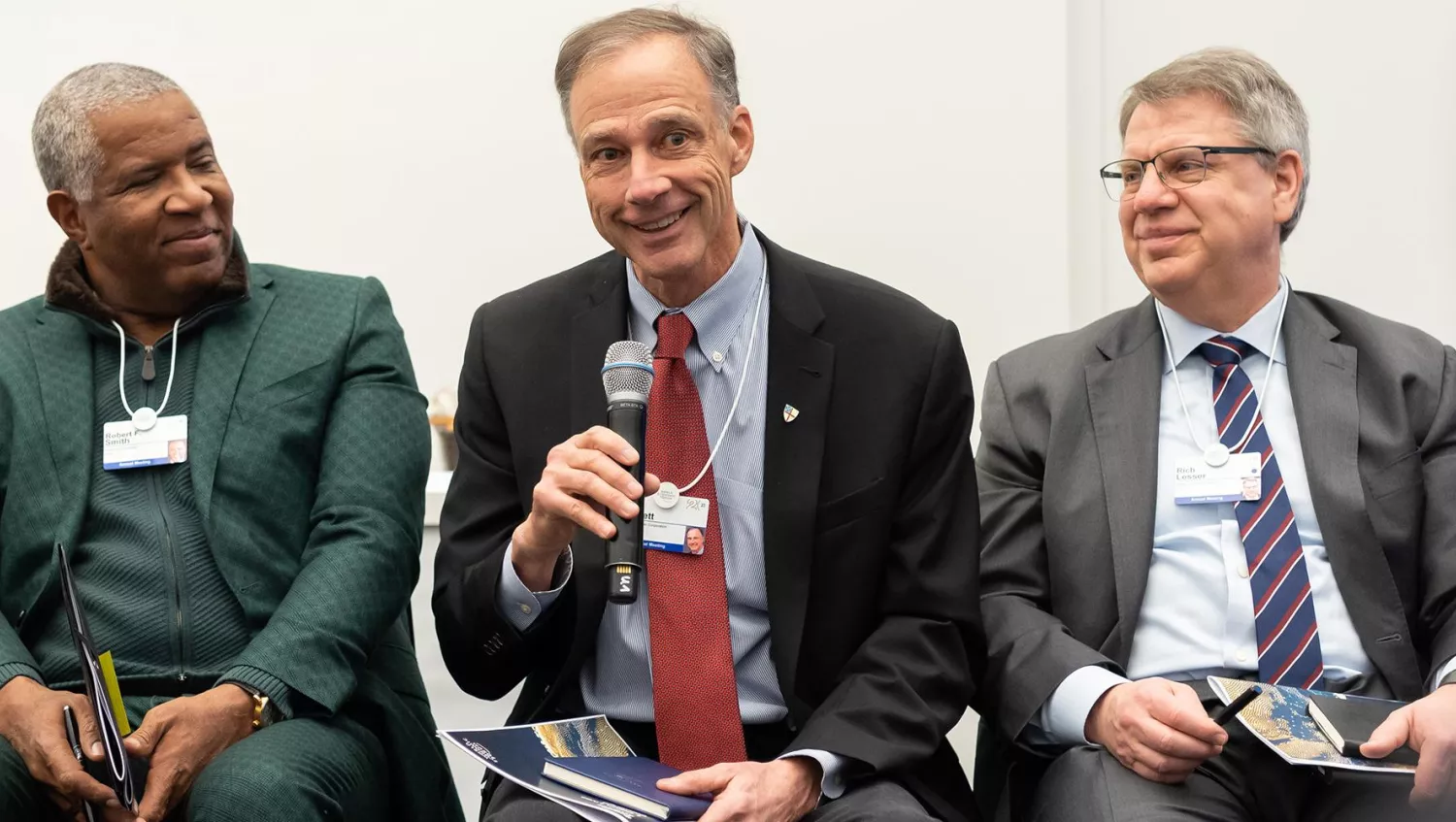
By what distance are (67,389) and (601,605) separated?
3.69ft

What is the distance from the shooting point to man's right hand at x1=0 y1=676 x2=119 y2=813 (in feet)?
7.42

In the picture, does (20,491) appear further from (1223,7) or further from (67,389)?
(1223,7)

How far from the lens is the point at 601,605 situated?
7.66ft

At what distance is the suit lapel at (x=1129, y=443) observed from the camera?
2516 mm

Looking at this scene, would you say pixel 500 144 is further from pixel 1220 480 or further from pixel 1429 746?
pixel 1429 746

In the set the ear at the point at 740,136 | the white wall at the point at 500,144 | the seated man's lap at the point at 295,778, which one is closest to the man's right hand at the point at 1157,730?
the ear at the point at 740,136

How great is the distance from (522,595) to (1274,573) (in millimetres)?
1227

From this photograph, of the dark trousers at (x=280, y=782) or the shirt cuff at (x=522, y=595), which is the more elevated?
the shirt cuff at (x=522, y=595)

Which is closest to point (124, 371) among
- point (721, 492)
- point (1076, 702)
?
point (721, 492)

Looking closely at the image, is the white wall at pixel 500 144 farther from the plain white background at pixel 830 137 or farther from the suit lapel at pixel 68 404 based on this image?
the suit lapel at pixel 68 404

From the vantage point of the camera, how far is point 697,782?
2.03m

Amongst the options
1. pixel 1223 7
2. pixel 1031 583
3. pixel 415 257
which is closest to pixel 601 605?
pixel 1031 583

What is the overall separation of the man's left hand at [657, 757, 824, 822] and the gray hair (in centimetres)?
138

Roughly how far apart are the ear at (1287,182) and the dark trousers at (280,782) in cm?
186
